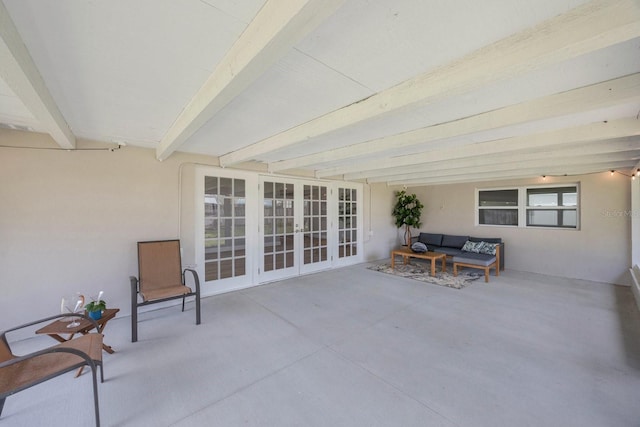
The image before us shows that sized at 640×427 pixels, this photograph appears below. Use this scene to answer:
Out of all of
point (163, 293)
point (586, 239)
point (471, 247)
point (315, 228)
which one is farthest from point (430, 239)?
point (163, 293)

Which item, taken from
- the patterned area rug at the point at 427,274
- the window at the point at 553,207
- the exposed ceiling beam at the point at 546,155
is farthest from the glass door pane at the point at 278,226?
the window at the point at 553,207

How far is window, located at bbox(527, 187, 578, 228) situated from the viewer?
16.6ft

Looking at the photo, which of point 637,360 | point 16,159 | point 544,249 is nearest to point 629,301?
point 544,249

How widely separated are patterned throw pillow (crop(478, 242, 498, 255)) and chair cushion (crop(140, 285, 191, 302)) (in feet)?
18.6

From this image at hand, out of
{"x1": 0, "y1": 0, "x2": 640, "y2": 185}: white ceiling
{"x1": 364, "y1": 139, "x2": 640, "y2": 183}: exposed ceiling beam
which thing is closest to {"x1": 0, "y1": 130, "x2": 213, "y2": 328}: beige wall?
{"x1": 0, "y1": 0, "x2": 640, "y2": 185}: white ceiling

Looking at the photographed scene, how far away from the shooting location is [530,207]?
218 inches

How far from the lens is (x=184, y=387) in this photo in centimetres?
193

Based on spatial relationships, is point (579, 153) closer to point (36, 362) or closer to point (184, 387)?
point (184, 387)

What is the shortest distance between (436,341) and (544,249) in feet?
14.7

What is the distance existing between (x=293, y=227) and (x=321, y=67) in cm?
378

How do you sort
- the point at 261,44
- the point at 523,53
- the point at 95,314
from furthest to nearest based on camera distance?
the point at 95,314
the point at 523,53
the point at 261,44

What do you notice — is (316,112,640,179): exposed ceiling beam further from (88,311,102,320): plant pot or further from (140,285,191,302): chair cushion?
(88,311,102,320): plant pot

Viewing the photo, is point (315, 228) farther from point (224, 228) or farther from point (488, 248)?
point (488, 248)

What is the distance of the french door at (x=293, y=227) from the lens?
4.71m
